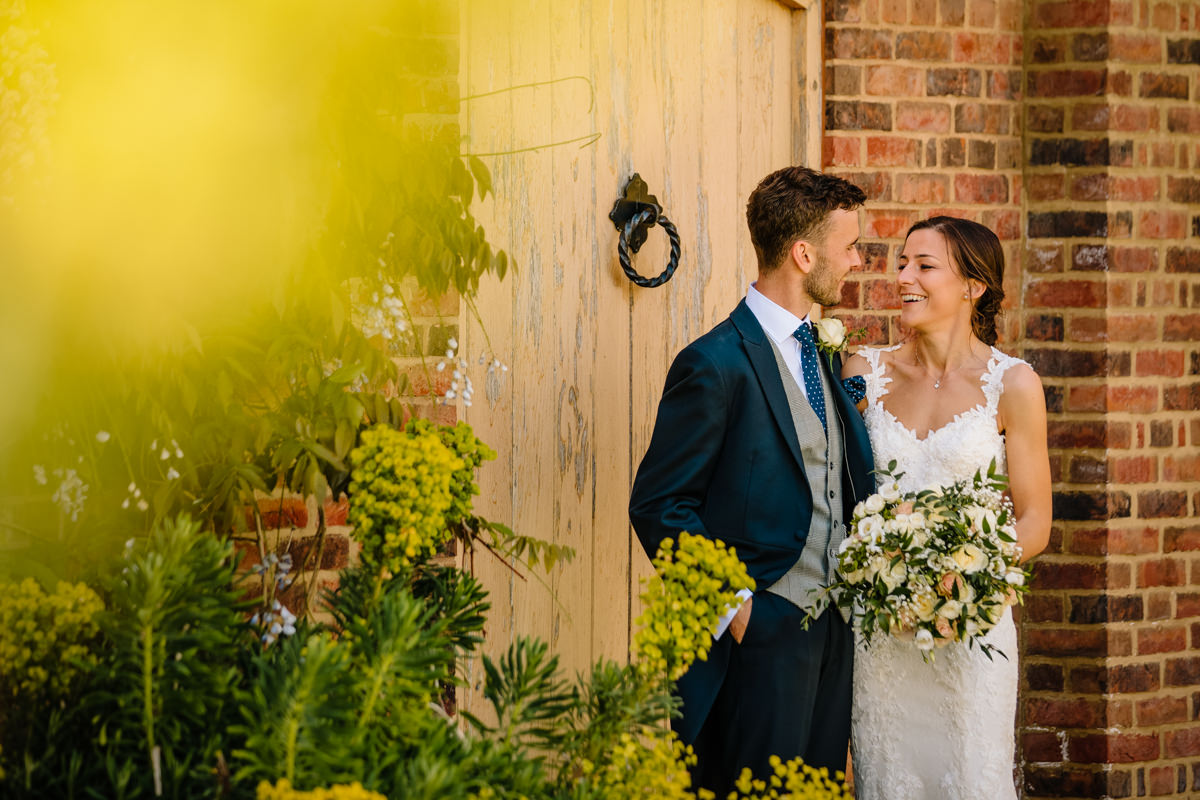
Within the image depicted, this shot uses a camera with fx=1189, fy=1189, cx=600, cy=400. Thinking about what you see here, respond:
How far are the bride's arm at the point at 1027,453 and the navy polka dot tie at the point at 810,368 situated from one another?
0.64 meters

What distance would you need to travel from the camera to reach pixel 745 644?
8.75 ft

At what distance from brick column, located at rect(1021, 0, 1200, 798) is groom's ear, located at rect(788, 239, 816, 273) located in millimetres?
1437

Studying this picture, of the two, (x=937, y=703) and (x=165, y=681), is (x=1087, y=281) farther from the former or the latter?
(x=165, y=681)

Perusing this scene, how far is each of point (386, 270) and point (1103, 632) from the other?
2.84 metres

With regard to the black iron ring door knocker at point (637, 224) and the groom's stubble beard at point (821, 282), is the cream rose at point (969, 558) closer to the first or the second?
the groom's stubble beard at point (821, 282)

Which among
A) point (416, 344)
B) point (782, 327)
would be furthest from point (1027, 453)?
point (416, 344)

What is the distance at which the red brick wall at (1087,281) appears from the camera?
390 centimetres

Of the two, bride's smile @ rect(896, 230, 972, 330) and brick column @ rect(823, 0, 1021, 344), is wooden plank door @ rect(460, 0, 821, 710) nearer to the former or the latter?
brick column @ rect(823, 0, 1021, 344)

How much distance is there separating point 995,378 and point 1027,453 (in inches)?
9.0

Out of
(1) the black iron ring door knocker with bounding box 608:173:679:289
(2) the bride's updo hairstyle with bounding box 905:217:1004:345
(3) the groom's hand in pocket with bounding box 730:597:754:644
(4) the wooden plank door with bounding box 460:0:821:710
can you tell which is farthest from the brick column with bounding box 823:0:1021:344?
(3) the groom's hand in pocket with bounding box 730:597:754:644

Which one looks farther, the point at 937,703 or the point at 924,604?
the point at 937,703

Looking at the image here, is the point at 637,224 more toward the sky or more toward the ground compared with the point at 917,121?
more toward the ground

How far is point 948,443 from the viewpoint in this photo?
3148 millimetres

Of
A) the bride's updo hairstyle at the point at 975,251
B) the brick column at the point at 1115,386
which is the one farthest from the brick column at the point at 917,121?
the bride's updo hairstyle at the point at 975,251
